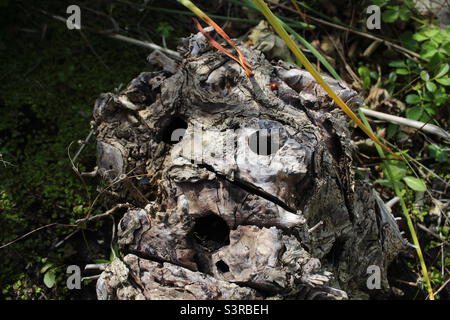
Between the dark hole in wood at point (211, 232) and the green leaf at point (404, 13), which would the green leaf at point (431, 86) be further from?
the dark hole in wood at point (211, 232)

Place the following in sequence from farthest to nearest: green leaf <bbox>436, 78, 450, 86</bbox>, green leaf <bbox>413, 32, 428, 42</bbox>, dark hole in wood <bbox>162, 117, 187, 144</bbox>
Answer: green leaf <bbox>413, 32, 428, 42</bbox> → green leaf <bbox>436, 78, 450, 86</bbox> → dark hole in wood <bbox>162, 117, 187, 144</bbox>

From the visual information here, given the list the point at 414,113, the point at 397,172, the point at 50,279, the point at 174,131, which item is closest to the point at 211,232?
the point at 174,131

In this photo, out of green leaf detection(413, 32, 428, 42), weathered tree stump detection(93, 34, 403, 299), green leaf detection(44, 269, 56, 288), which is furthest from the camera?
green leaf detection(413, 32, 428, 42)

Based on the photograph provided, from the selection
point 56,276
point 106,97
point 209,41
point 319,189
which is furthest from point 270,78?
point 56,276

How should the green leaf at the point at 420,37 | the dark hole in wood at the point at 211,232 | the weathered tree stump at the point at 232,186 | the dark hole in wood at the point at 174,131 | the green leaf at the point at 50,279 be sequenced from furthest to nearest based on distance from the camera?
1. the green leaf at the point at 420,37
2. the green leaf at the point at 50,279
3. the dark hole in wood at the point at 174,131
4. the dark hole in wood at the point at 211,232
5. the weathered tree stump at the point at 232,186

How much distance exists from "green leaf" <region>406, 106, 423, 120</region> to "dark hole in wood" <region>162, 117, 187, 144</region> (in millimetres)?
1460

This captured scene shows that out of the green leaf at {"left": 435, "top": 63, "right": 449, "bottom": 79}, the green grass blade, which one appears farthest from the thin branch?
the green leaf at {"left": 435, "top": 63, "right": 449, "bottom": 79}

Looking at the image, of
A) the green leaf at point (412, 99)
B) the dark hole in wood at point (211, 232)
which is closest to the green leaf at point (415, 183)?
the green leaf at point (412, 99)

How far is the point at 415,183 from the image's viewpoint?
8.21 feet

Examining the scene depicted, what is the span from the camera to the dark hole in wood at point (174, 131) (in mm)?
1993

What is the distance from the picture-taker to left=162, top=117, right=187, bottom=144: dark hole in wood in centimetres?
199

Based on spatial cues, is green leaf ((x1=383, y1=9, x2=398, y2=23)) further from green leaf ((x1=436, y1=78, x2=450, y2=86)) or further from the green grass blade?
the green grass blade

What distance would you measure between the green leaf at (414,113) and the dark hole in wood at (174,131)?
1460 mm
